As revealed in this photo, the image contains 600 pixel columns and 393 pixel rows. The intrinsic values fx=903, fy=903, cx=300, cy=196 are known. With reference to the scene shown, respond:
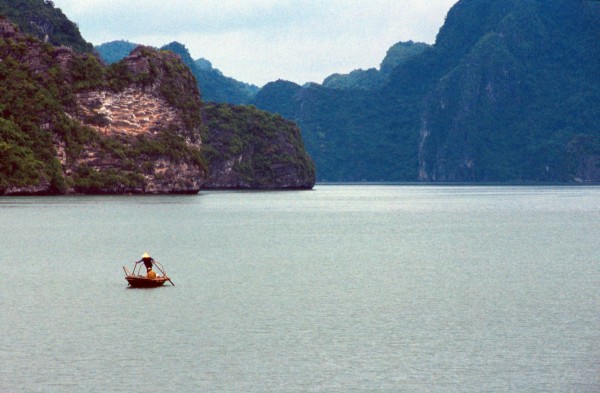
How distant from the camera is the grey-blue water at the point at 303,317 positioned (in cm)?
2466

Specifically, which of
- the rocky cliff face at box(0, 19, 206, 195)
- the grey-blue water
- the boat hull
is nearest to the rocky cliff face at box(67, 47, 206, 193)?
the rocky cliff face at box(0, 19, 206, 195)

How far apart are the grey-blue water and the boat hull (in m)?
0.61

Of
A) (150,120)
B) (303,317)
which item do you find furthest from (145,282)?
(150,120)

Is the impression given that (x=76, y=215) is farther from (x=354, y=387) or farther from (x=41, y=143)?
(x=354, y=387)

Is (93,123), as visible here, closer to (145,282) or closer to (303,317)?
(145,282)

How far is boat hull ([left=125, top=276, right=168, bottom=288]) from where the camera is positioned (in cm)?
4303

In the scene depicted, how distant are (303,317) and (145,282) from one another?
1190cm

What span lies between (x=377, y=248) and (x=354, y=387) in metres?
42.3

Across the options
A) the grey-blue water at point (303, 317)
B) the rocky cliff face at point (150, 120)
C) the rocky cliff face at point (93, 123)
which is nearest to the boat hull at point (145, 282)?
the grey-blue water at point (303, 317)

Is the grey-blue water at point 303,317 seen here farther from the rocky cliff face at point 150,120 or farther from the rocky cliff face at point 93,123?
the rocky cliff face at point 150,120

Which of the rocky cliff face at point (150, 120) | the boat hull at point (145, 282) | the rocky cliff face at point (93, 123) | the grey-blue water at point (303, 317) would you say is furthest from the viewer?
the rocky cliff face at point (150, 120)

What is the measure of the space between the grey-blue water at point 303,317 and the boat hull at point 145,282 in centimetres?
61

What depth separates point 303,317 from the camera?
34.0 metres

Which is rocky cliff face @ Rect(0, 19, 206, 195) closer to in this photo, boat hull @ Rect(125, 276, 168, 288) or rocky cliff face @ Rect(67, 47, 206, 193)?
rocky cliff face @ Rect(67, 47, 206, 193)
